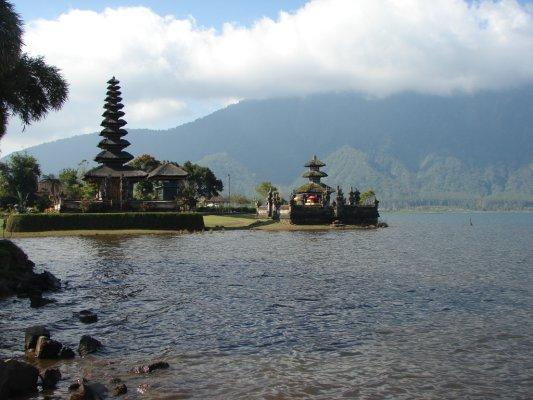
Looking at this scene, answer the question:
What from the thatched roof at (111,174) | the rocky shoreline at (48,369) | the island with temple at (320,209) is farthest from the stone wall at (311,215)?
the rocky shoreline at (48,369)

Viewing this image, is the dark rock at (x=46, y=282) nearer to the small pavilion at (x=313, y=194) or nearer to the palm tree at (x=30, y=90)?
the palm tree at (x=30, y=90)

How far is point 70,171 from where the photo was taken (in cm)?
11806

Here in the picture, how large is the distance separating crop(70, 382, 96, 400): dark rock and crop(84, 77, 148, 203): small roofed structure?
2696 inches

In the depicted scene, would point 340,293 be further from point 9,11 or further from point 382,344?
point 9,11

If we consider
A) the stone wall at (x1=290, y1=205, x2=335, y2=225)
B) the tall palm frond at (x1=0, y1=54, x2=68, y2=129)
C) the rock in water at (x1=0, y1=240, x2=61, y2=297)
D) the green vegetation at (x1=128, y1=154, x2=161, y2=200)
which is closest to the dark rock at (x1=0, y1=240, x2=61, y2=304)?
the rock in water at (x1=0, y1=240, x2=61, y2=297)

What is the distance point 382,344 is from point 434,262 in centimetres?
2434

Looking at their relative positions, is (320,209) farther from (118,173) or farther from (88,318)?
(88,318)

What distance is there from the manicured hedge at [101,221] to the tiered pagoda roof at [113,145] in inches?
732

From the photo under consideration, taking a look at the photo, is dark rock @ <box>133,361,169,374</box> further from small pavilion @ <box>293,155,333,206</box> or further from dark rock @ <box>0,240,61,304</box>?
small pavilion @ <box>293,155,333,206</box>

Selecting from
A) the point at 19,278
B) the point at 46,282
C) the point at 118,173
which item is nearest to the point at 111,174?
the point at 118,173

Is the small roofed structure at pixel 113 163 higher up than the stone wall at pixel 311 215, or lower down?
higher up

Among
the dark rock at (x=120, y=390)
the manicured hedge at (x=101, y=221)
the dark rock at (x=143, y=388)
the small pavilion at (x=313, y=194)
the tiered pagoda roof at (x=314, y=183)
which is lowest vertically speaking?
the dark rock at (x=143, y=388)

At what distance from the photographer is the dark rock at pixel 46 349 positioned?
45.5ft

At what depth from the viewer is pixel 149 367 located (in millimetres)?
13133
